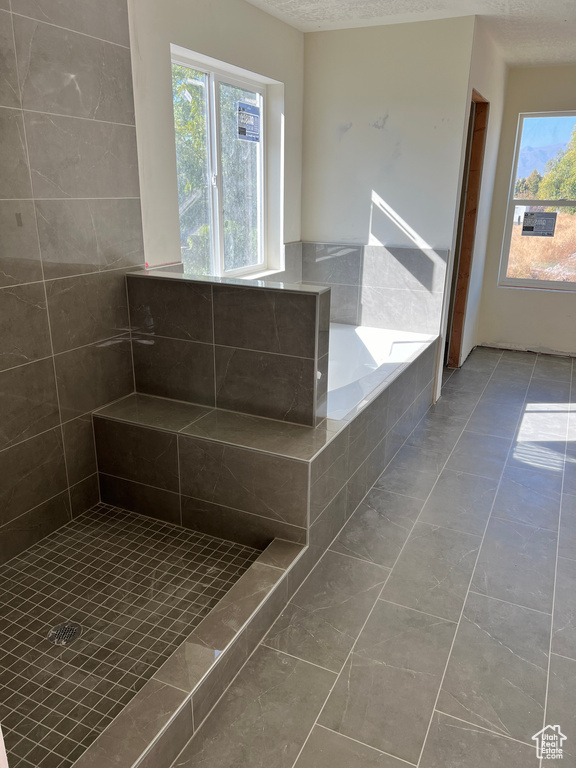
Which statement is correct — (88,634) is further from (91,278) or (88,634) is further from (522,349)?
(522,349)

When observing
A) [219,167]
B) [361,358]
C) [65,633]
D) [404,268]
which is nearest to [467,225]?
[404,268]

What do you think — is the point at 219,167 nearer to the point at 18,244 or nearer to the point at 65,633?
the point at 18,244

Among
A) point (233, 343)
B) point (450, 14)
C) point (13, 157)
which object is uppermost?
point (450, 14)

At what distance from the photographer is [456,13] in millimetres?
3424

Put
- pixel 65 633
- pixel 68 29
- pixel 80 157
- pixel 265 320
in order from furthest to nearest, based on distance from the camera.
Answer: pixel 265 320, pixel 80 157, pixel 68 29, pixel 65 633

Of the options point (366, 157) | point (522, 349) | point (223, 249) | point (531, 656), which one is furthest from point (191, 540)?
point (522, 349)

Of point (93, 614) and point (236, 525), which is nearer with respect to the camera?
point (93, 614)

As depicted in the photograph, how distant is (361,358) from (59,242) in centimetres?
206

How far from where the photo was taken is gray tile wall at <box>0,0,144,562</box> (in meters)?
2.03

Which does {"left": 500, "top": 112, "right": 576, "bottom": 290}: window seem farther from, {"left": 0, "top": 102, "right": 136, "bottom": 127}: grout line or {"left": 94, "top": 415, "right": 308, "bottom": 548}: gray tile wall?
{"left": 94, "top": 415, "right": 308, "bottom": 548}: gray tile wall

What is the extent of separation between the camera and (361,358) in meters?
3.72

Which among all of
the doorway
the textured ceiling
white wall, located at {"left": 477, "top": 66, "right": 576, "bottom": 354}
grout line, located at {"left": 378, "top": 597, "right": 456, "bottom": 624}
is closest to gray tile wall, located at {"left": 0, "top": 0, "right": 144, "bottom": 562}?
grout line, located at {"left": 378, "top": 597, "right": 456, "bottom": 624}

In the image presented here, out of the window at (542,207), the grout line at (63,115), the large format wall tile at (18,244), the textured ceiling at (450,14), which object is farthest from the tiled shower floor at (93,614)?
the window at (542,207)

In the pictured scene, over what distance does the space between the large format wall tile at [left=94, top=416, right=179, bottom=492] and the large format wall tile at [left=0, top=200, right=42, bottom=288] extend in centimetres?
72
